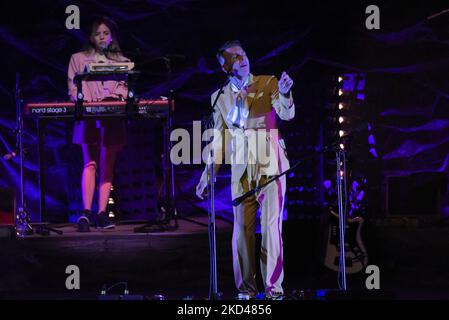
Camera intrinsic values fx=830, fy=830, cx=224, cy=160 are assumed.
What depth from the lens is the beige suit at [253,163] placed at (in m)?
6.44

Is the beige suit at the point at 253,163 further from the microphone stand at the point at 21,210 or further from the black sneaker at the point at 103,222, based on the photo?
the microphone stand at the point at 21,210

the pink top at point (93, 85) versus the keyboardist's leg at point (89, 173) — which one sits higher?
the pink top at point (93, 85)

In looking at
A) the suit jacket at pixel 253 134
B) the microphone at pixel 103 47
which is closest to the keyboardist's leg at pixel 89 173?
the microphone at pixel 103 47

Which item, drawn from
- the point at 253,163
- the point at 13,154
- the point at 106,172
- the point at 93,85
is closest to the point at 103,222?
the point at 106,172

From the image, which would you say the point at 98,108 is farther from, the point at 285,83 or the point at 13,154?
the point at 285,83

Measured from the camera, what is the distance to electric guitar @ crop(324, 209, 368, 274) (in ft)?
23.0

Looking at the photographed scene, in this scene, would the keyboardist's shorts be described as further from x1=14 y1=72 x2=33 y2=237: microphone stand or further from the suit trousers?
the suit trousers

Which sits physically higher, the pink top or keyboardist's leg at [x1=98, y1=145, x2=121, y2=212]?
the pink top

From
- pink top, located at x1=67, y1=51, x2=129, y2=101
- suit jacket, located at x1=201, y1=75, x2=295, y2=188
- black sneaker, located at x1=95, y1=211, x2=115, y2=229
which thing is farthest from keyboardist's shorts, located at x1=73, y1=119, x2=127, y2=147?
suit jacket, located at x1=201, y1=75, x2=295, y2=188

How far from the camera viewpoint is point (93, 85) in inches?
290

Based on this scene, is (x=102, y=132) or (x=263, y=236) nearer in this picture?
(x=263, y=236)

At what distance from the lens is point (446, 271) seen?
7.19 meters

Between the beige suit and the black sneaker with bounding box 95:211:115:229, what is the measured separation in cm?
116

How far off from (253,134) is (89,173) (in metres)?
1.64
